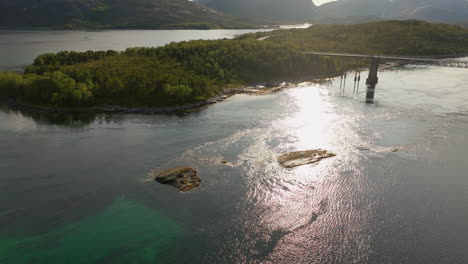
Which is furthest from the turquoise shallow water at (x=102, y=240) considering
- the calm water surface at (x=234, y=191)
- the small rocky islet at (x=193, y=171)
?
the small rocky islet at (x=193, y=171)

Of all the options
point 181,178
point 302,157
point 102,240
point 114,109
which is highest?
point 114,109

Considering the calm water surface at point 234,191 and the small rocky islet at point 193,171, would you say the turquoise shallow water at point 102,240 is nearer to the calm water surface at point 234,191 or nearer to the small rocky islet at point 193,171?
the calm water surface at point 234,191

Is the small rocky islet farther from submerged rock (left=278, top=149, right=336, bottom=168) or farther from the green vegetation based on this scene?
the green vegetation

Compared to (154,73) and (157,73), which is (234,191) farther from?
(154,73)

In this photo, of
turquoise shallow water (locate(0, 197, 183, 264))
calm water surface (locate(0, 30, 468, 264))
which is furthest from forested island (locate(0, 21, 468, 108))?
turquoise shallow water (locate(0, 197, 183, 264))

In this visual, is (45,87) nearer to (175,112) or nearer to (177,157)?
(175,112)

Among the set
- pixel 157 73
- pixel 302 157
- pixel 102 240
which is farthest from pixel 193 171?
pixel 157 73
